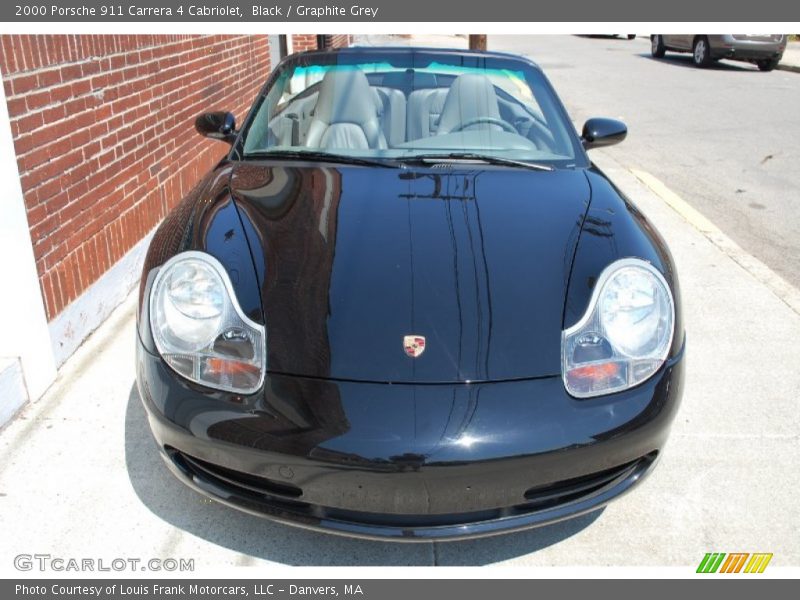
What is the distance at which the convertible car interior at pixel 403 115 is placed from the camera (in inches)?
119

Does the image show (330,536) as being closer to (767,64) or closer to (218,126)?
(218,126)

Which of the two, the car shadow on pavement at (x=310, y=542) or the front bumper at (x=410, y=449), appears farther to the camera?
the car shadow on pavement at (x=310, y=542)

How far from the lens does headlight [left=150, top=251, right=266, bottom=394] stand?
195 centimetres

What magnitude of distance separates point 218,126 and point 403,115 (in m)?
0.94

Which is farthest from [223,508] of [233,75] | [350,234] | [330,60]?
[233,75]

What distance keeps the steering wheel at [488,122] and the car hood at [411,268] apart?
41cm

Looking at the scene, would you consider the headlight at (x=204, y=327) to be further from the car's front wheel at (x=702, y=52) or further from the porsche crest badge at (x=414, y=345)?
the car's front wheel at (x=702, y=52)

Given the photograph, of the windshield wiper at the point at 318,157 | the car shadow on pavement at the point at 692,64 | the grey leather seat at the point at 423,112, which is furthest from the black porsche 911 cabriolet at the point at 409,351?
the car shadow on pavement at the point at 692,64

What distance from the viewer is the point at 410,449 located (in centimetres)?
176

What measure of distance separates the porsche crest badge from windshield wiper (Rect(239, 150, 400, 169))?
3.51 ft

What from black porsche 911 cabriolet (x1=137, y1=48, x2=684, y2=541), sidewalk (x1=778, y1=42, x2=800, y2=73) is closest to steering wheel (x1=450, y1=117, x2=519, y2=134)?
black porsche 911 cabriolet (x1=137, y1=48, x2=684, y2=541)

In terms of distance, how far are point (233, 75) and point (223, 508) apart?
5045mm

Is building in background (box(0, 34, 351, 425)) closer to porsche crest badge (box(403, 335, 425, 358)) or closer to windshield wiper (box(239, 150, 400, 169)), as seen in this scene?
windshield wiper (box(239, 150, 400, 169))

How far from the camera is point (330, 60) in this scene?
3311 mm
